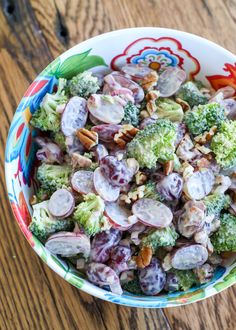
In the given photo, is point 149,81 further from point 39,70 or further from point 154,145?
point 39,70

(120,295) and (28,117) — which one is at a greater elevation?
(28,117)

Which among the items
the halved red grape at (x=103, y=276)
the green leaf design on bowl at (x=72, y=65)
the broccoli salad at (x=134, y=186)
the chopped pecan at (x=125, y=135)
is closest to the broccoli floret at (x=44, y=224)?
the broccoli salad at (x=134, y=186)

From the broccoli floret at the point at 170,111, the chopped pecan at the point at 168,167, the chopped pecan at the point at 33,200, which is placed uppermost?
the broccoli floret at the point at 170,111

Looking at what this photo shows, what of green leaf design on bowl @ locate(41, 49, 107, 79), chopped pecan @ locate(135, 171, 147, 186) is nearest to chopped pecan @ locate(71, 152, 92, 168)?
chopped pecan @ locate(135, 171, 147, 186)

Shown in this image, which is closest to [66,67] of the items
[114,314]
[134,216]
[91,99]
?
[91,99]

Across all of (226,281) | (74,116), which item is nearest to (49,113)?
(74,116)

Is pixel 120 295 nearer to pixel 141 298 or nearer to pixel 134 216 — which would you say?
pixel 141 298

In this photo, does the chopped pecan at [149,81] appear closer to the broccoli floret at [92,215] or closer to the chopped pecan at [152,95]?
the chopped pecan at [152,95]
